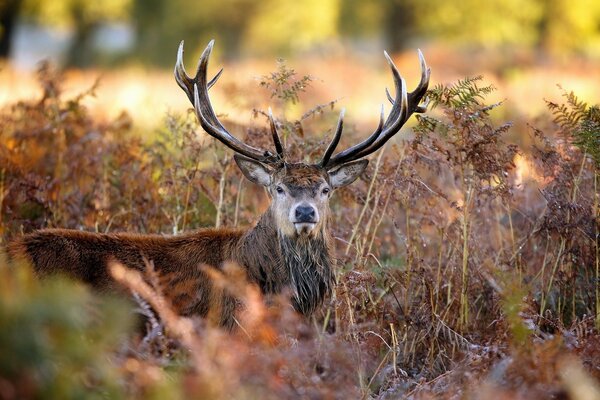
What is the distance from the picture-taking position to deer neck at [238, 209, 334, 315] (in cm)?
675

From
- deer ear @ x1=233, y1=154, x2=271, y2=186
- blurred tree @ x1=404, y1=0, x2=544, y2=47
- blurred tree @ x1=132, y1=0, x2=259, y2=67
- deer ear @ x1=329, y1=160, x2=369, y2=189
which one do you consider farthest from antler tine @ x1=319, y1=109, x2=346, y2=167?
blurred tree @ x1=132, y1=0, x2=259, y2=67

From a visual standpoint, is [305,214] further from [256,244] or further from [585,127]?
[585,127]

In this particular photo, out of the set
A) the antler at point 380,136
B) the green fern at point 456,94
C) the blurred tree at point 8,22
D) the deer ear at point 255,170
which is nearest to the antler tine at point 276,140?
the deer ear at point 255,170

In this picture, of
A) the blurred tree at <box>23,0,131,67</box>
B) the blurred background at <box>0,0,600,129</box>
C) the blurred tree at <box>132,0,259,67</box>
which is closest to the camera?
the blurred background at <box>0,0,600,129</box>

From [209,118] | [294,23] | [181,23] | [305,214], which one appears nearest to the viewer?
[305,214]

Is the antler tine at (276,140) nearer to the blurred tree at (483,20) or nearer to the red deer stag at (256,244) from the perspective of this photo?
the red deer stag at (256,244)

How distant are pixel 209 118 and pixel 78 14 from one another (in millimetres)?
31454

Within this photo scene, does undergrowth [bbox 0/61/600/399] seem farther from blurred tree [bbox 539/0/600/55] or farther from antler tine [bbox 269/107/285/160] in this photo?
blurred tree [bbox 539/0/600/55]

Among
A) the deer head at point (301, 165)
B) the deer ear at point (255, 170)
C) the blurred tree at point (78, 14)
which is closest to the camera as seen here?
the deer head at point (301, 165)

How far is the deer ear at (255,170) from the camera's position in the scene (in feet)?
23.2

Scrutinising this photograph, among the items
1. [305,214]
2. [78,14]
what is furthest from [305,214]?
[78,14]

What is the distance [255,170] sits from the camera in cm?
712

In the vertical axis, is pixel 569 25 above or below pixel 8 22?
above

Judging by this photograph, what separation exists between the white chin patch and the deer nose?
0.09 feet
